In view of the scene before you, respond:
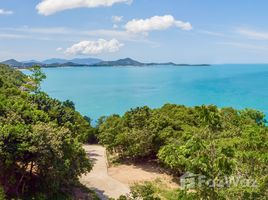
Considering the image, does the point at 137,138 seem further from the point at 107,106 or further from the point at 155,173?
the point at 107,106

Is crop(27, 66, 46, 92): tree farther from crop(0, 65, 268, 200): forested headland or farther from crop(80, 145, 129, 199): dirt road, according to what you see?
crop(80, 145, 129, 199): dirt road

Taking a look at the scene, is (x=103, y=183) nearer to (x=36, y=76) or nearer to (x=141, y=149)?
(x=141, y=149)

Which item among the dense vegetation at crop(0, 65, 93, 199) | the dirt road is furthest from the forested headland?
the dirt road

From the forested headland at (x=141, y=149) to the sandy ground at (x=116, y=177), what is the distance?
0.96 m

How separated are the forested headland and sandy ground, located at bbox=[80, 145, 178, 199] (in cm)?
96

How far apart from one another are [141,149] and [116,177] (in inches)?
115

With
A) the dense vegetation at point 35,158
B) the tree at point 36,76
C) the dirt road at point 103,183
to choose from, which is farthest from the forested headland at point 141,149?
the dirt road at point 103,183

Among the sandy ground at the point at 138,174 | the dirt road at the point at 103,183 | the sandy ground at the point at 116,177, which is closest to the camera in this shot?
the dirt road at the point at 103,183

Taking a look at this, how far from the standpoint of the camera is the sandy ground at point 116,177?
18.7m

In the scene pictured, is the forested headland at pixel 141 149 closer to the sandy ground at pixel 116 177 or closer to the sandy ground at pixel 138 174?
the sandy ground at pixel 138 174

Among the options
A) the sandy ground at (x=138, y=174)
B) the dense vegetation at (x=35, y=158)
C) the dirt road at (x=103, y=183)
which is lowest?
the sandy ground at (x=138, y=174)

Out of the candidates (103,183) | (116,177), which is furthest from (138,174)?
(103,183)

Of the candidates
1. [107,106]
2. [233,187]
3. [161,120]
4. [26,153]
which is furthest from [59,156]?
[107,106]

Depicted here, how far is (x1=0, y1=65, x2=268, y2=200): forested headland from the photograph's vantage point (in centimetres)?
834
